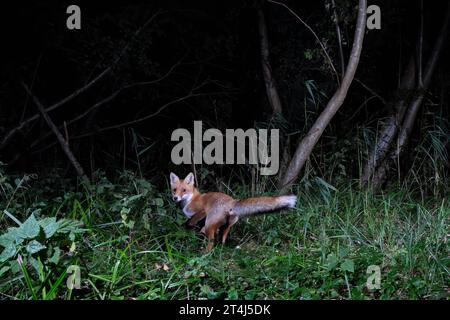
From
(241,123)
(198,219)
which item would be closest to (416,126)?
(241,123)

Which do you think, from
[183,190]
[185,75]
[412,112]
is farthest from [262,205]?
[185,75]

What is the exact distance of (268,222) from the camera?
594 cm

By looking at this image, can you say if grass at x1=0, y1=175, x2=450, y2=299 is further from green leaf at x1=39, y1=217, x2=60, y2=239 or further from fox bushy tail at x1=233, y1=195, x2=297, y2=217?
fox bushy tail at x1=233, y1=195, x2=297, y2=217

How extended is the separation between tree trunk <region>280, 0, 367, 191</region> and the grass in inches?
17.9

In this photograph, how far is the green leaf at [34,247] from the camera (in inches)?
161

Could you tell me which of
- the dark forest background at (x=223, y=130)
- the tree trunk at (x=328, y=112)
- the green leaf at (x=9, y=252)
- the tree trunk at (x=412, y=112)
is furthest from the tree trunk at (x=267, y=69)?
the green leaf at (x=9, y=252)

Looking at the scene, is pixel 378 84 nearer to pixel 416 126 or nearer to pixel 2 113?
pixel 416 126

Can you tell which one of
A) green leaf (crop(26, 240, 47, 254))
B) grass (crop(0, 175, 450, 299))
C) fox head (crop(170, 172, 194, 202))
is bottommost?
grass (crop(0, 175, 450, 299))

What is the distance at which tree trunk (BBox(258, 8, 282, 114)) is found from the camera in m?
7.96

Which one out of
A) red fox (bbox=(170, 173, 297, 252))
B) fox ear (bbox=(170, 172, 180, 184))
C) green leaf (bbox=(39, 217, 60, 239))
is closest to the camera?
green leaf (bbox=(39, 217, 60, 239))

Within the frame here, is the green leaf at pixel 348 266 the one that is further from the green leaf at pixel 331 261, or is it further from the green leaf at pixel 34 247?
the green leaf at pixel 34 247

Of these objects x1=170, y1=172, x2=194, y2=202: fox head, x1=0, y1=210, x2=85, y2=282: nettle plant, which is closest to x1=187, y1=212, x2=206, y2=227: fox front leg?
x1=170, y1=172, x2=194, y2=202: fox head

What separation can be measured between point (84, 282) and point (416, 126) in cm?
536

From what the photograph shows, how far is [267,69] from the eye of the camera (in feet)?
26.3
